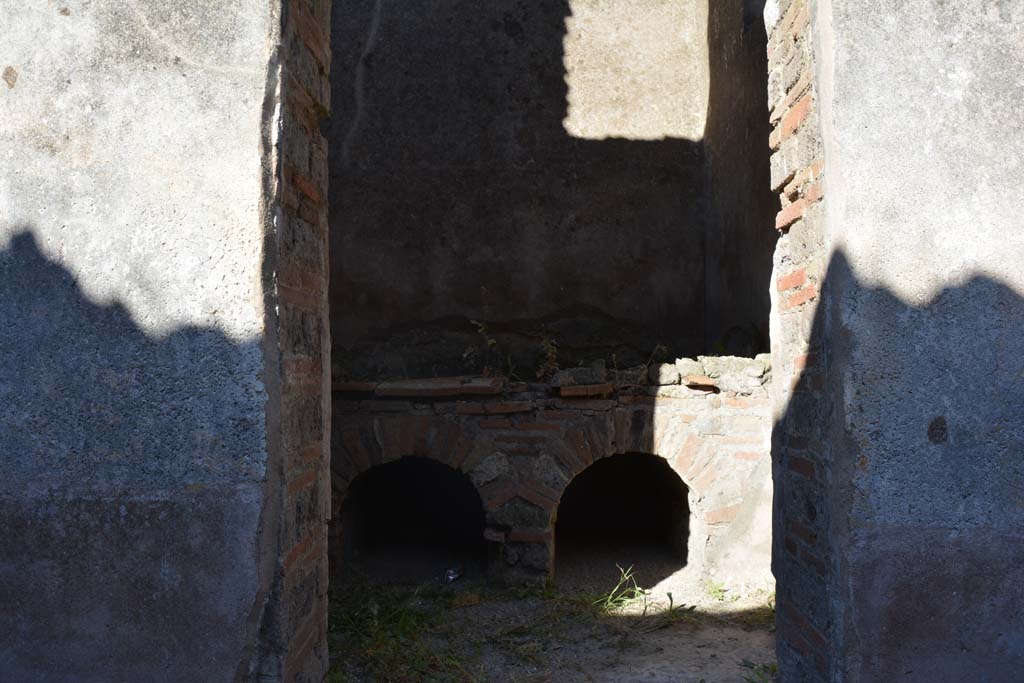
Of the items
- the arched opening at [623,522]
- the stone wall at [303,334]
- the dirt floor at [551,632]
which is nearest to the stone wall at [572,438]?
the dirt floor at [551,632]

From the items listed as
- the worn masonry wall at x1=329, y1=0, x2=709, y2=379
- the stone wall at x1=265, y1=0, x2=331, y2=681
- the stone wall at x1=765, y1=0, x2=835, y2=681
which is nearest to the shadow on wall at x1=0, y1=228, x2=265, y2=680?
the stone wall at x1=265, y1=0, x2=331, y2=681

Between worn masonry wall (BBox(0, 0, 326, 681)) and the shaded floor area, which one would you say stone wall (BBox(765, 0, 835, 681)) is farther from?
worn masonry wall (BBox(0, 0, 326, 681))

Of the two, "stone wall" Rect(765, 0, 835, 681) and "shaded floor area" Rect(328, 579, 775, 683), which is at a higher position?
"stone wall" Rect(765, 0, 835, 681)

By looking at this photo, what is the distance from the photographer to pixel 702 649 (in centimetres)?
408

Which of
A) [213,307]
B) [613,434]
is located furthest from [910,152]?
[613,434]

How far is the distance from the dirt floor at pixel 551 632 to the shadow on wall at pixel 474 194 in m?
2.70

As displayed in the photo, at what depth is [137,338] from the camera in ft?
7.39

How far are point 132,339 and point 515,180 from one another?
5.57 meters

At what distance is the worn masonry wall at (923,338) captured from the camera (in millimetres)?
2248

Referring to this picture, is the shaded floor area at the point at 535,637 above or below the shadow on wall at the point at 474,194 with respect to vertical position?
below

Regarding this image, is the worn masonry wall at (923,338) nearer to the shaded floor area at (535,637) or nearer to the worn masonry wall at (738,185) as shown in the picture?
the shaded floor area at (535,637)

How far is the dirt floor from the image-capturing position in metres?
3.70

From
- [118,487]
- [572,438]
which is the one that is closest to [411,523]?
[572,438]

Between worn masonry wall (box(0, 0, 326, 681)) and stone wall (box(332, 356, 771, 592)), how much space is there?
2.82 metres
